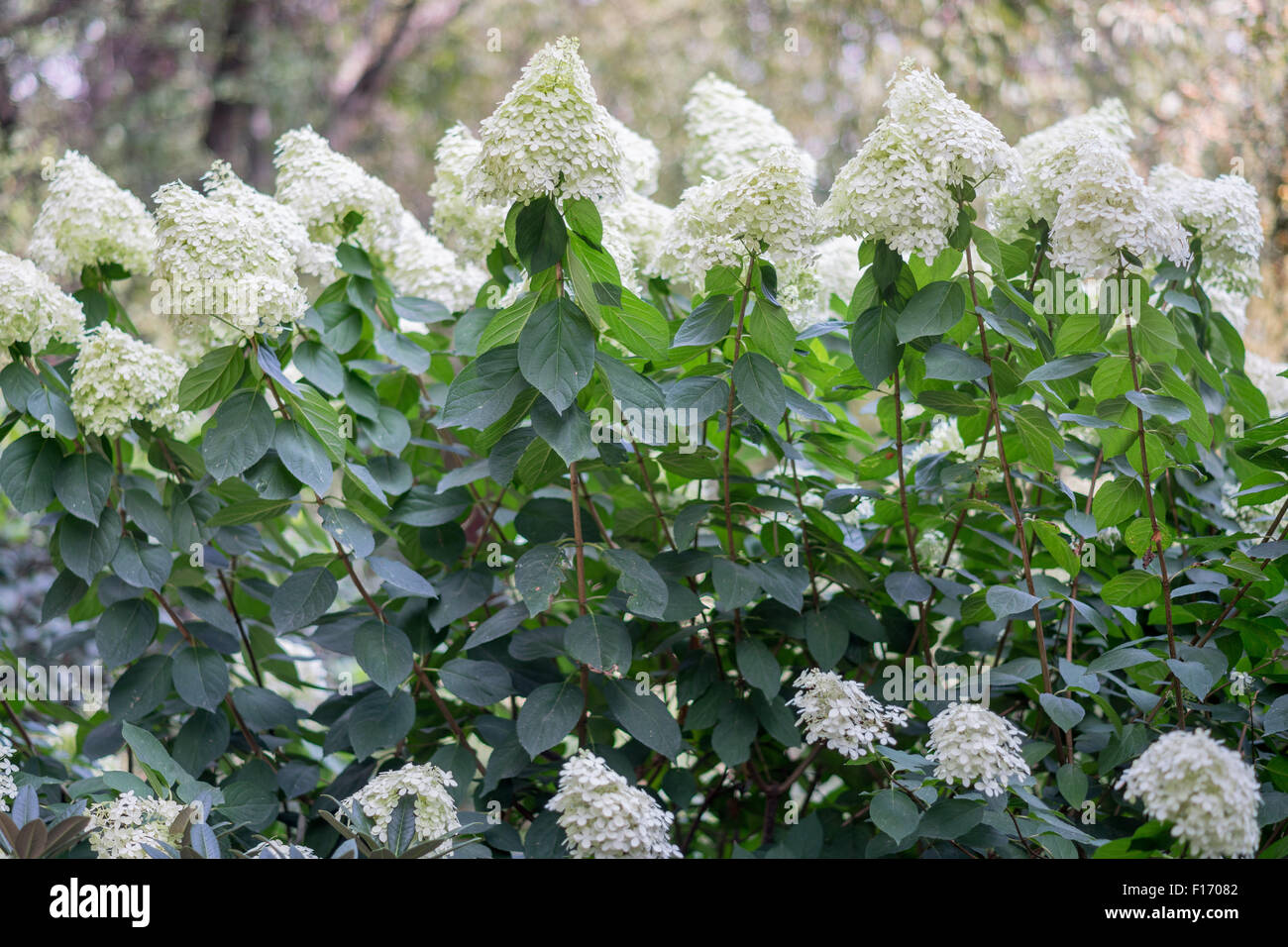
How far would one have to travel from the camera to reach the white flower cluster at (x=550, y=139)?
54.1 inches

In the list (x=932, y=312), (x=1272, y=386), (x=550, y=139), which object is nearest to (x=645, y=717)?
(x=932, y=312)

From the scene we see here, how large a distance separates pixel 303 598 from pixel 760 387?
2.68 ft

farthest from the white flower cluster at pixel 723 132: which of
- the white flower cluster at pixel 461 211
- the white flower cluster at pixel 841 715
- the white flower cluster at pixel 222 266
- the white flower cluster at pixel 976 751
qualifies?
the white flower cluster at pixel 976 751

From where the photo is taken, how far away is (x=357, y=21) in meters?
7.83

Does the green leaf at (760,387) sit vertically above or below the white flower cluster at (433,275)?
below

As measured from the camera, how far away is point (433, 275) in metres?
2.16

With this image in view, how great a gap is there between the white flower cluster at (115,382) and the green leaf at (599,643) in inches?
31.6

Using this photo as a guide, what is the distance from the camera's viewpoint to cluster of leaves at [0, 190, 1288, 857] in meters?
1.49

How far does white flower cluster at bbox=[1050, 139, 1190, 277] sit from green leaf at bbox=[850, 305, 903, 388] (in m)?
0.25

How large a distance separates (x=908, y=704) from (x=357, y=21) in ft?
25.3

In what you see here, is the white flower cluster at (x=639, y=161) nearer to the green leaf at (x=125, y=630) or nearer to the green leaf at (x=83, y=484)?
the green leaf at (x=83, y=484)

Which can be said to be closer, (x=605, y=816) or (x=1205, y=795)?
(x=1205, y=795)

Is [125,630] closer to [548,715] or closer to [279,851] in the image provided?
[279,851]
